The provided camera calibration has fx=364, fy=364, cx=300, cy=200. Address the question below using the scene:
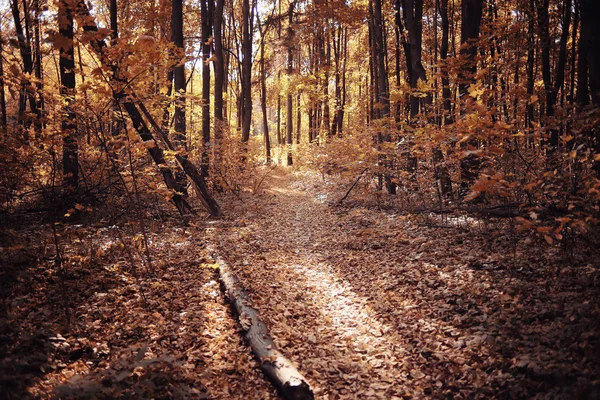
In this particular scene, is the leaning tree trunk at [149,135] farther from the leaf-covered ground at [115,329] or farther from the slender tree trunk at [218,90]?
the slender tree trunk at [218,90]

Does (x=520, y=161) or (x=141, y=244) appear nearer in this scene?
(x=520, y=161)

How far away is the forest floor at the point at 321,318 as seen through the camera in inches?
128

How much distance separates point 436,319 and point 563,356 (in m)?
1.47

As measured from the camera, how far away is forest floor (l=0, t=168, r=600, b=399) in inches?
→ 128

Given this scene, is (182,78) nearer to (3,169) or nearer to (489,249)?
(3,169)

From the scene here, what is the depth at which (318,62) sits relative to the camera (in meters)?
23.5

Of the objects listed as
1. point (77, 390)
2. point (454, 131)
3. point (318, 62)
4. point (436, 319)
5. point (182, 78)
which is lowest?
point (436, 319)

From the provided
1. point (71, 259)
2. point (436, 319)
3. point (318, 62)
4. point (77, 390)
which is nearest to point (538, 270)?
point (436, 319)

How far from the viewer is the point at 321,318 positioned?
4965mm

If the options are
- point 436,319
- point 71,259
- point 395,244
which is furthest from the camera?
point 395,244

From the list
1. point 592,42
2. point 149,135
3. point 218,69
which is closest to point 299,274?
point 149,135

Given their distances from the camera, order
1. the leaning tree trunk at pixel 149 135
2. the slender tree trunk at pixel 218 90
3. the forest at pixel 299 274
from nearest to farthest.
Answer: the forest at pixel 299 274 → the leaning tree trunk at pixel 149 135 → the slender tree trunk at pixel 218 90

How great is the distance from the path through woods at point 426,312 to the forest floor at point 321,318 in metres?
0.02

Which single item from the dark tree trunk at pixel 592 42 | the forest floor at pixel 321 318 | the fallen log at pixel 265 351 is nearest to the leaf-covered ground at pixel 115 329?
the forest floor at pixel 321 318
